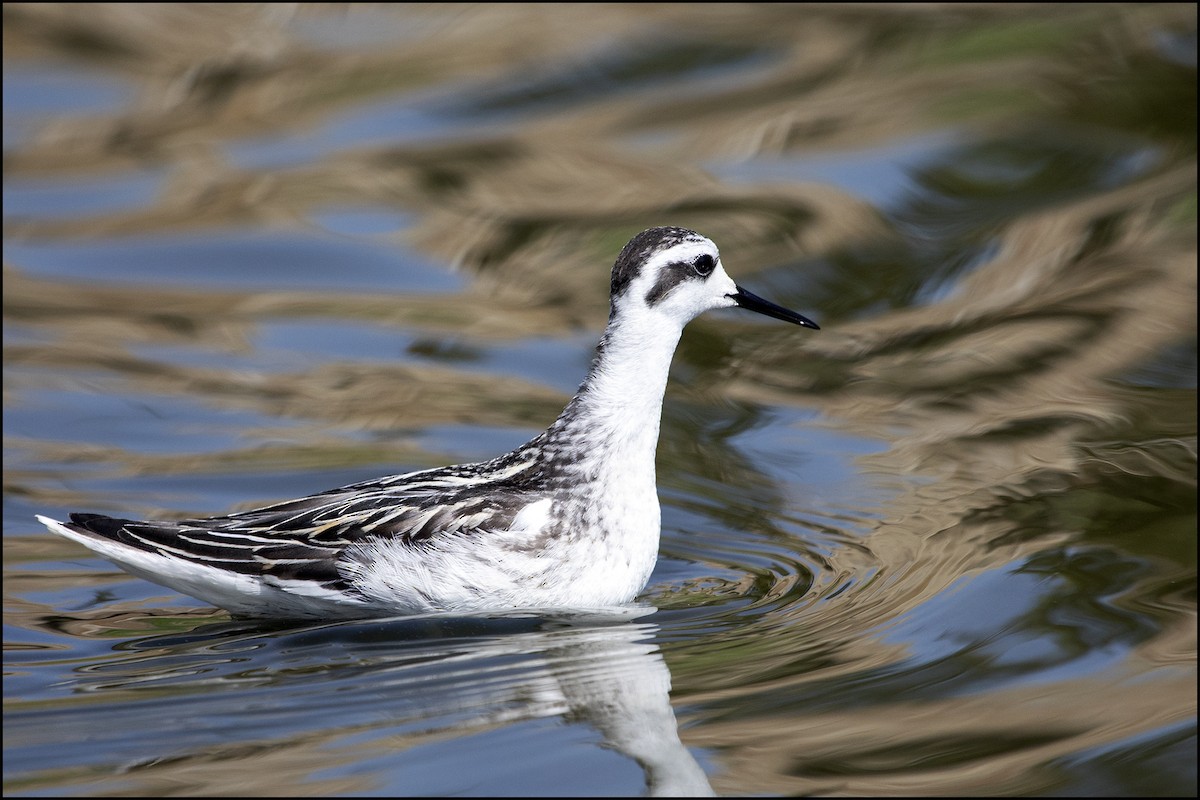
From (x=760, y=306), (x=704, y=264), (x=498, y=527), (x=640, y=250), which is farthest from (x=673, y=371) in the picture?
(x=498, y=527)

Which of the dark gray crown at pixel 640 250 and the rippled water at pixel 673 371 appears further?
the dark gray crown at pixel 640 250

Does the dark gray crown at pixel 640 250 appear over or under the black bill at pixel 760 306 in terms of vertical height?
over

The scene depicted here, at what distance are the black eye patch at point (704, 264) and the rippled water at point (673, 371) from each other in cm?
130

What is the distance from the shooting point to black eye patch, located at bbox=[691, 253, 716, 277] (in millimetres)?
6746

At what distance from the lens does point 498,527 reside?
645 cm

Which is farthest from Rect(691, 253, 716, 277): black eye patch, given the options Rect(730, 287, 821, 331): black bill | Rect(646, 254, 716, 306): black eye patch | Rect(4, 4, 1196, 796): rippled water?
Rect(4, 4, 1196, 796): rippled water

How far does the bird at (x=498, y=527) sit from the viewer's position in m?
6.40

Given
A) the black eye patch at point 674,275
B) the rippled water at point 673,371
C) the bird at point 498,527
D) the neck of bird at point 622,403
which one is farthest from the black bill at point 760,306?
the rippled water at point 673,371

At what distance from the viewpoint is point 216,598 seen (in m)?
6.58

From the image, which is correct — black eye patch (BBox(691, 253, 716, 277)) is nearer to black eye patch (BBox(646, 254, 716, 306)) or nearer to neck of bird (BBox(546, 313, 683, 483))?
black eye patch (BBox(646, 254, 716, 306))

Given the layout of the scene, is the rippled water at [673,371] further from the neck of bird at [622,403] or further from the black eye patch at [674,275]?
the black eye patch at [674,275]

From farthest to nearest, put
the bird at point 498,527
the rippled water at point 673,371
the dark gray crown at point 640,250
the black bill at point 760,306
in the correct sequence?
the black bill at point 760,306
the dark gray crown at point 640,250
the bird at point 498,527
the rippled water at point 673,371

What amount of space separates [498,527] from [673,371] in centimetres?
381

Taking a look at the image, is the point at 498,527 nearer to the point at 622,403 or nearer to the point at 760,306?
the point at 622,403
